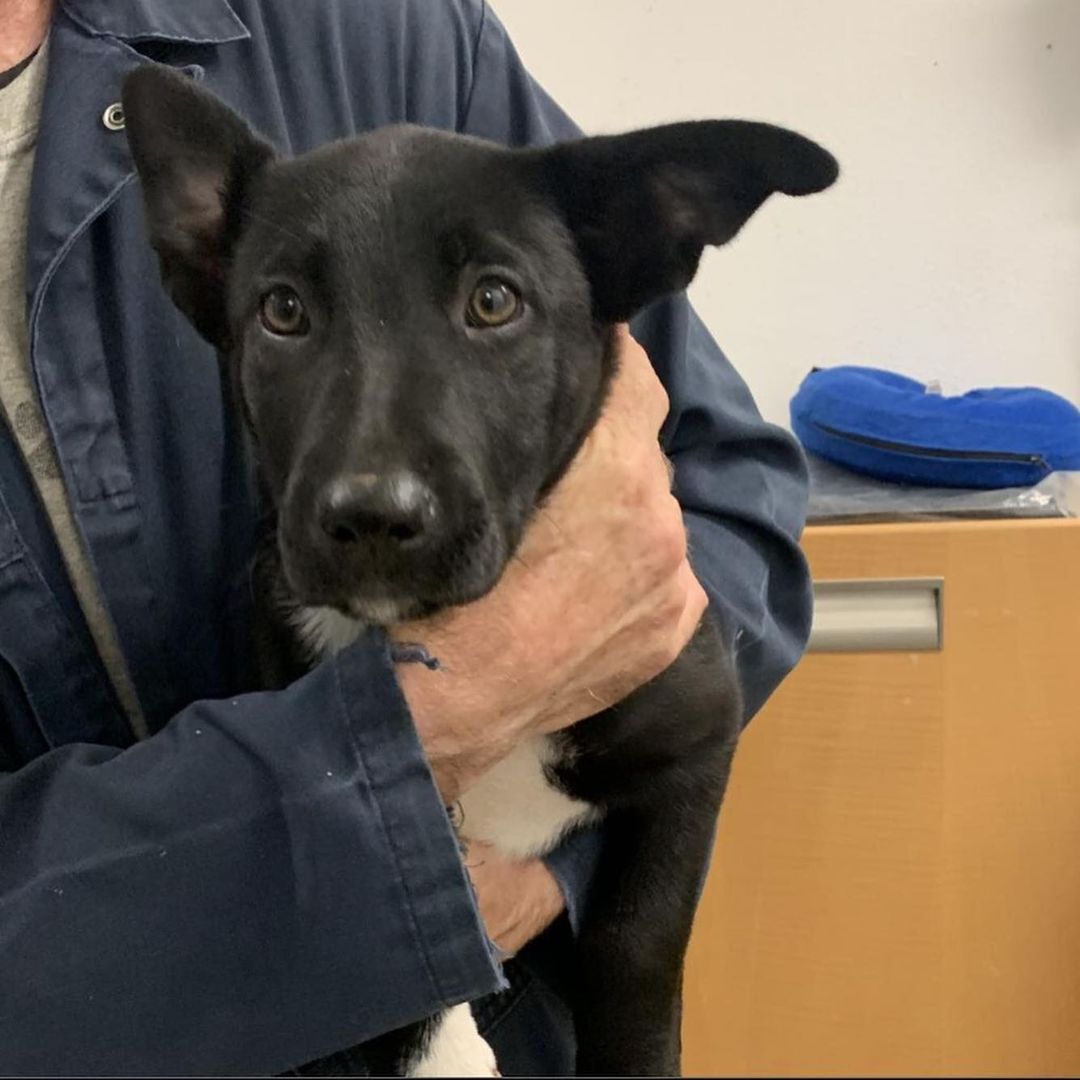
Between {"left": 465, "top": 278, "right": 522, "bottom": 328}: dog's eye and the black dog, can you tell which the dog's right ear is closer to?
the black dog

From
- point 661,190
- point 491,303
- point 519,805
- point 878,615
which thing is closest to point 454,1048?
point 519,805

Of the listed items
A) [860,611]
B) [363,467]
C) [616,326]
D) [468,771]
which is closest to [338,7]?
[616,326]

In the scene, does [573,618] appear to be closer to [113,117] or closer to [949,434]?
[113,117]

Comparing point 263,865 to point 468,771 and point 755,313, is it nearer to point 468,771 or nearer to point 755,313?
point 468,771

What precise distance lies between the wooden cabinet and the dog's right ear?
928 mm

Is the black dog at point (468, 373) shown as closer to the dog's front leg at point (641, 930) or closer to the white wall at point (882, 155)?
the dog's front leg at point (641, 930)

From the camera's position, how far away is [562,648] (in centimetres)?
88

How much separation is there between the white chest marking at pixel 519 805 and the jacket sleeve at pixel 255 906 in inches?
10.7

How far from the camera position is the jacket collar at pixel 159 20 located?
101cm

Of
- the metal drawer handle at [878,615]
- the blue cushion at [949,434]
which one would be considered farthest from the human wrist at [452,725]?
the blue cushion at [949,434]

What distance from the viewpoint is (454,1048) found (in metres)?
0.97

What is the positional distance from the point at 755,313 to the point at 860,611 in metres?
0.77

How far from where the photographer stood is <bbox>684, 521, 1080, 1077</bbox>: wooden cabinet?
5.51ft

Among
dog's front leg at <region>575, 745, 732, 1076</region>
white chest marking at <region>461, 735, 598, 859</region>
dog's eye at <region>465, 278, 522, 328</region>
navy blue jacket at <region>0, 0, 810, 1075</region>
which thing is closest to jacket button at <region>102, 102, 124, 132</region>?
navy blue jacket at <region>0, 0, 810, 1075</region>
